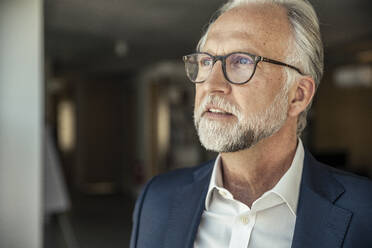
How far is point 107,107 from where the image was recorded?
10867 mm

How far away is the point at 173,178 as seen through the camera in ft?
4.38

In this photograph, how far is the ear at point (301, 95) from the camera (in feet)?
Answer: 3.86

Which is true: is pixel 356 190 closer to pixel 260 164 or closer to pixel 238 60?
pixel 260 164

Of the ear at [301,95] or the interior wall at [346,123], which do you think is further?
the interior wall at [346,123]

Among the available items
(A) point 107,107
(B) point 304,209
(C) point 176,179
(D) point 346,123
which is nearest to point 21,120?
(C) point 176,179

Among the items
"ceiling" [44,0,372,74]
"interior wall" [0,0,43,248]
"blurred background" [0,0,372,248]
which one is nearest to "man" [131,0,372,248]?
"blurred background" [0,0,372,248]

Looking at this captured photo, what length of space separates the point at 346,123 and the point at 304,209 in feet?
25.8

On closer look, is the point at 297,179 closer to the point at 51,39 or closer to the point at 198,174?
the point at 198,174

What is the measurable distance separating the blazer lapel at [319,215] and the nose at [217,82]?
11.7 inches

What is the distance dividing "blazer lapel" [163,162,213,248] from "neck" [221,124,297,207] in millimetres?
102

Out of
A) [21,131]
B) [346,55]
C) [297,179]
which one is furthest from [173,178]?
[346,55]

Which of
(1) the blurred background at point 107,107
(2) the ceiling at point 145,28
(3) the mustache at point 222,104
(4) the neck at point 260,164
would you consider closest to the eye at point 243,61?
Answer: (3) the mustache at point 222,104

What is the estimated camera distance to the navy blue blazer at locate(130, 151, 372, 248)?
0.99m

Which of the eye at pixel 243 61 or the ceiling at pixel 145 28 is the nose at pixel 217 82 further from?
the ceiling at pixel 145 28
